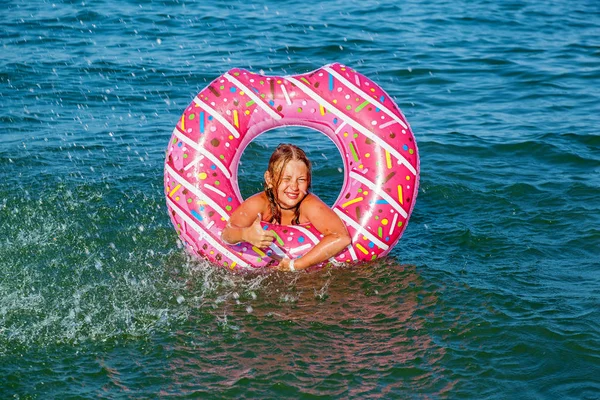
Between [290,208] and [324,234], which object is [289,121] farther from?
[324,234]

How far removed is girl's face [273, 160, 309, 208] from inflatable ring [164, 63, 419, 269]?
0.31m

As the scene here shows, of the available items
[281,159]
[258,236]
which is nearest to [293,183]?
[281,159]

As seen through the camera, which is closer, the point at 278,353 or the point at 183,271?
the point at 278,353

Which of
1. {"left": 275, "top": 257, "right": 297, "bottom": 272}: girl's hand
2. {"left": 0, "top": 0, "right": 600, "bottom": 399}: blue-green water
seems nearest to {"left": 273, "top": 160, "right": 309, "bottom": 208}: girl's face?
{"left": 275, "top": 257, "right": 297, "bottom": 272}: girl's hand

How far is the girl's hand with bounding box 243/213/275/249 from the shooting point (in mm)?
5734

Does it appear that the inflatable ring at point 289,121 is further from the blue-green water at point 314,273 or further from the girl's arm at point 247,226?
the blue-green water at point 314,273

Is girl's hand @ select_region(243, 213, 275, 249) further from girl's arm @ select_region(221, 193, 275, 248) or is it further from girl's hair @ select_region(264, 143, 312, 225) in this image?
girl's hair @ select_region(264, 143, 312, 225)

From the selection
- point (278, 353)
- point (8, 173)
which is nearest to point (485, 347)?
point (278, 353)

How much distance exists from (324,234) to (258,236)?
0.64 metres

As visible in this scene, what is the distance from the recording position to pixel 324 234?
619 centimetres

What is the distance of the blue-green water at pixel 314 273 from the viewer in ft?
16.9

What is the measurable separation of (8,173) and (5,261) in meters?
2.09

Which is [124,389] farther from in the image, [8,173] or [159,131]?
[159,131]

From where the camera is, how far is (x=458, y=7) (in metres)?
15.9
